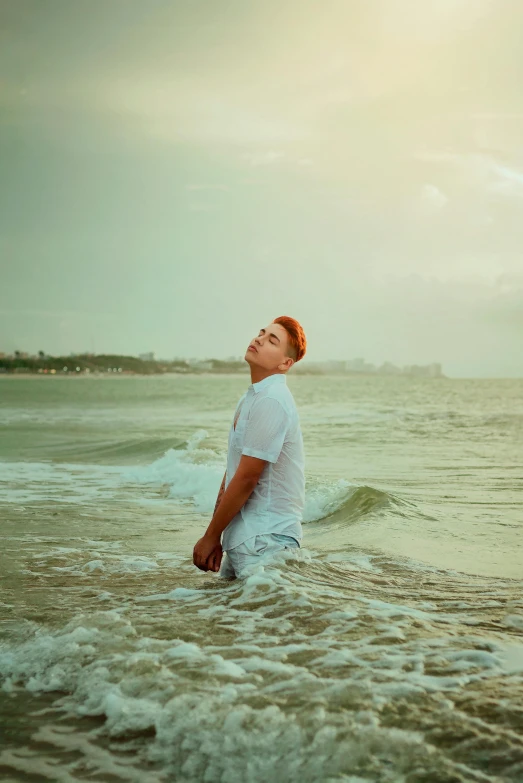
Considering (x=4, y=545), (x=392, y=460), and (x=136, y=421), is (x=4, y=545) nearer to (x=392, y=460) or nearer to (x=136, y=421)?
(x=392, y=460)

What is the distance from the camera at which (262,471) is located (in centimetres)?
491

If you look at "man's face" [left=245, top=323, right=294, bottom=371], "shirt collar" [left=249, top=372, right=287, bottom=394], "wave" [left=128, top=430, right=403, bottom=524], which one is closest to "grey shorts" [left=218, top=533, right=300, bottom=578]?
"shirt collar" [left=249, top=372, right=287, bottom=394]

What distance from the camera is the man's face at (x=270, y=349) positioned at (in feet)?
16.9

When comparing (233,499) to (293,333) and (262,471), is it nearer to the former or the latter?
(262,471)

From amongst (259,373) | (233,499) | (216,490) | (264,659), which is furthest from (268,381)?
(216,490)

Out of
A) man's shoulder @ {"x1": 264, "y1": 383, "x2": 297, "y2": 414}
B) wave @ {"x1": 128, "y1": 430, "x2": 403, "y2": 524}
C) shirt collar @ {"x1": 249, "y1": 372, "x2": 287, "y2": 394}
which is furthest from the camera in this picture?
wave @ {"x1": 128, "y1": 430, "x2": 403, "y2": 524}

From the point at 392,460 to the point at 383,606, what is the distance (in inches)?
502

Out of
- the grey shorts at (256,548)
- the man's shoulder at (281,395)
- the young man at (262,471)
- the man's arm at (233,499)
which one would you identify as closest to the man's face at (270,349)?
the young man at (262,471)

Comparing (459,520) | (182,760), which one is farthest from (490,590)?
(459,520)

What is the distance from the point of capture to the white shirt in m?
4.84

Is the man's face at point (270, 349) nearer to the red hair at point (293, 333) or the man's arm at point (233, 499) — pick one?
the red hair at point (293, 333)

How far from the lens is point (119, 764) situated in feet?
9.95

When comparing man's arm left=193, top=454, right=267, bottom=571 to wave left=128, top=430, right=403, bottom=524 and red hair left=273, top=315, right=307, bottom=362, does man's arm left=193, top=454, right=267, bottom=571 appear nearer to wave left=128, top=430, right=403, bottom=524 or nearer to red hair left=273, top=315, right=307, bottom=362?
red hair left=273, top=315, right=307, bottom=362

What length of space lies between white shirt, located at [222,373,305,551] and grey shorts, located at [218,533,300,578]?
3 centimetres
